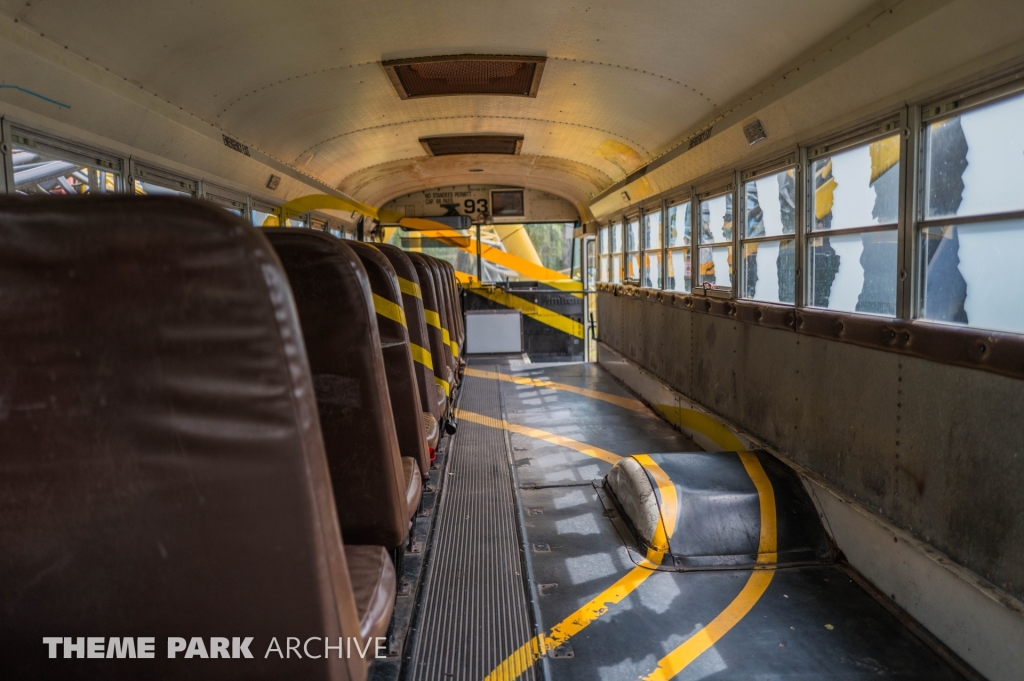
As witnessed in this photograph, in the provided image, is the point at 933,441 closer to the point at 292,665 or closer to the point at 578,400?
the point at 292,665

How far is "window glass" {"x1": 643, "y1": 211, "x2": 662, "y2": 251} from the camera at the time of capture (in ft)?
27.7

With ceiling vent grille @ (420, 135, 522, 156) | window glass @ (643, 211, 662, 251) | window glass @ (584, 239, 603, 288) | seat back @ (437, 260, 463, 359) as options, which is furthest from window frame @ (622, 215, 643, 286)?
seat back @ (437, 260, 463, 359)

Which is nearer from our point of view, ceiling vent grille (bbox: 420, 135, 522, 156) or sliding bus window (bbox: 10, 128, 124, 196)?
sliding bus window (bbox: 10, 128, 124, 196)

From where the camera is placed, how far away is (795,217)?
4.59 m

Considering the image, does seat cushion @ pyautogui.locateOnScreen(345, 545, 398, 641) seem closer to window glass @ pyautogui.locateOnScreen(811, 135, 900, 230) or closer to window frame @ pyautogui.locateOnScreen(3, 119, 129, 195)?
window frame @ pyautogui.locateOnScreen(3, 119, 129, 195)

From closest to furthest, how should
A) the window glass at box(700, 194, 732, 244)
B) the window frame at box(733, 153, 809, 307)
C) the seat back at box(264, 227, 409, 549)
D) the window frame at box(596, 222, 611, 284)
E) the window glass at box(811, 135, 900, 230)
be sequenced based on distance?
the seat back at box(264, 227, 409, 549) < the window glass at box(811, 135, 900, 230) < the window frame at box(733, 153, 809, 307) < the window glass at box(700, 194, 732, 244) < the window frame at box(596, 222, 611, 284)

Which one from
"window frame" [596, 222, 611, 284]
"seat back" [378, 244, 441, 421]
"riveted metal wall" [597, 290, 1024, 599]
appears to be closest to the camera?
"riveted metal wall" [597, 290, 1024, 599]

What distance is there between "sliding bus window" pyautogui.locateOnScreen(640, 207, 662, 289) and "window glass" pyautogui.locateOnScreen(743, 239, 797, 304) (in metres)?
2.71

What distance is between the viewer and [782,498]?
13.8 feet

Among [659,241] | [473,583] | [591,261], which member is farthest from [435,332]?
[591,261]

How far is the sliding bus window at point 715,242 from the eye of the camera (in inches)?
238

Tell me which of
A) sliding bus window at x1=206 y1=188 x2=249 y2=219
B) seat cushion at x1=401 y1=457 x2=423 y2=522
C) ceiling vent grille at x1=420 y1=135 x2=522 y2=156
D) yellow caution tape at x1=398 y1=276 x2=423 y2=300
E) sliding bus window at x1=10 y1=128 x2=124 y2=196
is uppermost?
ceiling vent grille at x1=420 y1=135 x2=522 y2=156

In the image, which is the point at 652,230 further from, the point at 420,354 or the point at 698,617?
the point at 698,617

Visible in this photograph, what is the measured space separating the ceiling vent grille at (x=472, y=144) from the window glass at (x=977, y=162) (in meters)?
5.88
